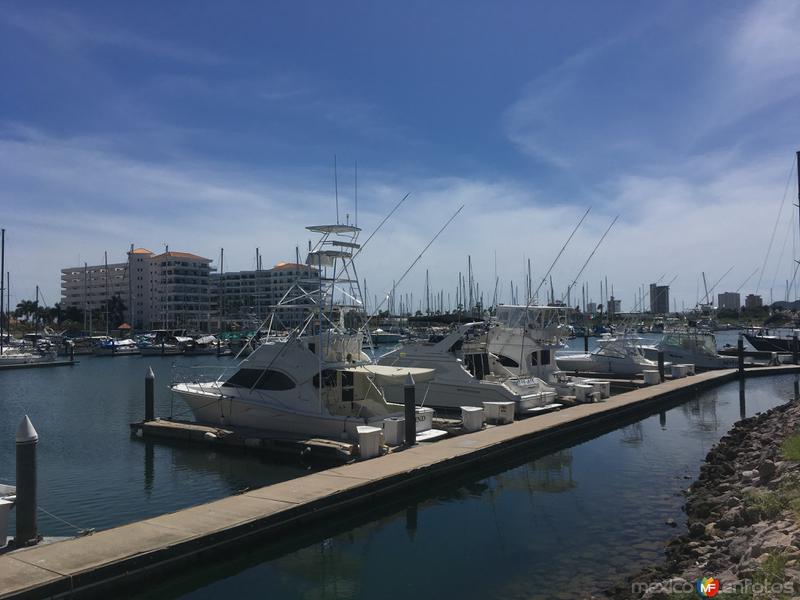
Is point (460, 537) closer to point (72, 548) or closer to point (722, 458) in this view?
point (72, 548)

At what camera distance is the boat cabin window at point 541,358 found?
2852 centimetres

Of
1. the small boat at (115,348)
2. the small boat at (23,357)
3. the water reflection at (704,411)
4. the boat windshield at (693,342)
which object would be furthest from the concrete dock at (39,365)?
the water reflection at (704,411)

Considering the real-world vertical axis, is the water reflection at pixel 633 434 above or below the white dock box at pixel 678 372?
below

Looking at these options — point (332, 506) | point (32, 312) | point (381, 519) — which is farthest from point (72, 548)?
point (32, 312)

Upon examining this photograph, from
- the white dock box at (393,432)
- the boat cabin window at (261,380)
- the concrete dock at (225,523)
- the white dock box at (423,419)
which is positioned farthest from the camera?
the boat cabin window at (261,380)

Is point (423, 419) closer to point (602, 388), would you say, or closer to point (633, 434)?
point (633, 434)

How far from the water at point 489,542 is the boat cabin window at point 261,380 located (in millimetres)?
6656

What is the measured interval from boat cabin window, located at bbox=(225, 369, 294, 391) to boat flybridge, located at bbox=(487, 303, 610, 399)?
10425 mm

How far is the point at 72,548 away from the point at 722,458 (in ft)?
52.1

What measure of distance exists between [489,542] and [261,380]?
10457mm

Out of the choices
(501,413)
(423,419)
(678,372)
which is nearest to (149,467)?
(423,419)

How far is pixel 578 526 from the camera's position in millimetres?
12984

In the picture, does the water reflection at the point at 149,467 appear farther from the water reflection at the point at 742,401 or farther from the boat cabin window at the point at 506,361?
the water reflection at the point at 742,401

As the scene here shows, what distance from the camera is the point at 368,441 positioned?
16109 millimetres
